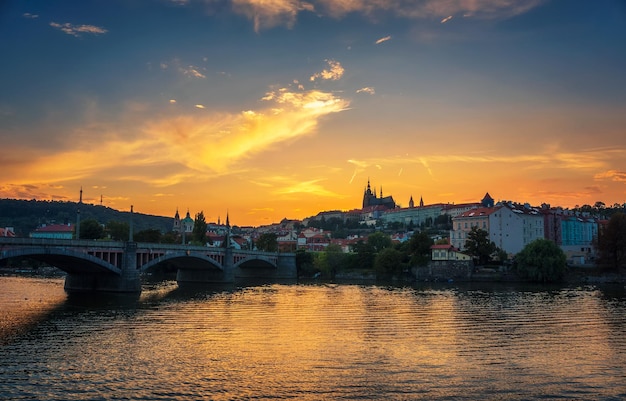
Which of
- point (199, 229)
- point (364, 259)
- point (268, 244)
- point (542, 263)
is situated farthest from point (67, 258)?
point (268, 244)

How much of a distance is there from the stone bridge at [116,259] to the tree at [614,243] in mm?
56566

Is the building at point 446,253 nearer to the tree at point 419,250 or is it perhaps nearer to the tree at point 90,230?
the tree at point 419,250

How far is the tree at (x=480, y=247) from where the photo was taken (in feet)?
305

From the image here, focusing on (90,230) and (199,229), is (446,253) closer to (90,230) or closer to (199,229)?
(199,229)

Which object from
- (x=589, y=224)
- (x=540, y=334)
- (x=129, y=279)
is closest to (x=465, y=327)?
(x=540, y=334)

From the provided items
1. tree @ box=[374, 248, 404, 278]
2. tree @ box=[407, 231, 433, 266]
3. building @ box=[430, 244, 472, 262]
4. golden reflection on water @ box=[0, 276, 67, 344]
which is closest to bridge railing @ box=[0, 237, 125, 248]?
golden reflection on water @ box=[0, 276, 67, 344]

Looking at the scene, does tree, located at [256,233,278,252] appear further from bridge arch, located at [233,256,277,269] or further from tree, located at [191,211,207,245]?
bridge arch, located at [233,256,277,269]

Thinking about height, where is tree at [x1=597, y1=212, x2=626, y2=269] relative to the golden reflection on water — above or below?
above

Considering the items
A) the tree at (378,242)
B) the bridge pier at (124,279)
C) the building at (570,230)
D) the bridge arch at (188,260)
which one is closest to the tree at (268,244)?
the tree at (378,242)

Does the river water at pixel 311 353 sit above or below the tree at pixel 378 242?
below

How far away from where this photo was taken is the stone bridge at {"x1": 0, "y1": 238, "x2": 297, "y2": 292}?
48312mm

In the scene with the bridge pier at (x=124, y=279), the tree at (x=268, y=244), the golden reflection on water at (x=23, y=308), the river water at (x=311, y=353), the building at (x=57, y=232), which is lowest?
the golden reflection on water at (x=23, y=308)

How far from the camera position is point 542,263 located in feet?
271

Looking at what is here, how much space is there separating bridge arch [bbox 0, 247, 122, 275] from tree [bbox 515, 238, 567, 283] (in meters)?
59.0
